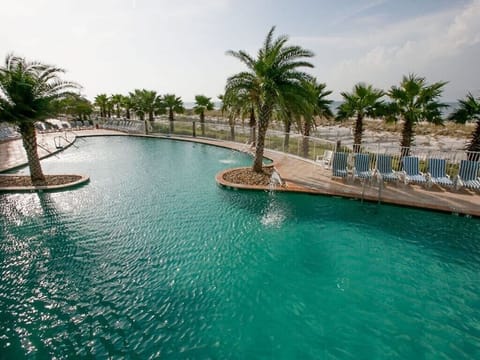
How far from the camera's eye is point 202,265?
19.4 feet

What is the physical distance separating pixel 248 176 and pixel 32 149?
8960 mm

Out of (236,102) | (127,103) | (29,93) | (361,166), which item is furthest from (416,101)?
(127,103)

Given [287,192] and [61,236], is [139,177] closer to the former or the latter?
[61,236]

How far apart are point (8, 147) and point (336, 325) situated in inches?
886

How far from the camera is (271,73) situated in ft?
36.0

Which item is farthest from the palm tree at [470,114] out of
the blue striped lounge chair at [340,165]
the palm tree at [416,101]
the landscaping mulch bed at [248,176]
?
the landscaping mulch bed at [248,176]

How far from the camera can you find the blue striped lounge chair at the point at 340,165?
1107cm

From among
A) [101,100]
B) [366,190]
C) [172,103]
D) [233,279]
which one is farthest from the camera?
[101,100]

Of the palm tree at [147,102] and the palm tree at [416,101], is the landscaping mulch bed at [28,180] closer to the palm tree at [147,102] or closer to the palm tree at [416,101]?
the palm tree at [416,101]

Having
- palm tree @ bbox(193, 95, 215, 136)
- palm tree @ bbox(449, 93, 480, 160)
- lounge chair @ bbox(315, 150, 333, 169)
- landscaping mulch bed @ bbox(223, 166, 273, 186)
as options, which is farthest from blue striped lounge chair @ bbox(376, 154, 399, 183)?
palm tree @ bbox(193, 95, 215, 136)

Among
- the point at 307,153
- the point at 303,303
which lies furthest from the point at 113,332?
the point at 307,153

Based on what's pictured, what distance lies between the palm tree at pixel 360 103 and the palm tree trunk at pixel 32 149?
566 inches

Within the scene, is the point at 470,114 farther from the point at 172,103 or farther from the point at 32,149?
the point at 172,103

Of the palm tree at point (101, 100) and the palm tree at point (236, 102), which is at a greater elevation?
the palm tree at point (101, 100)
